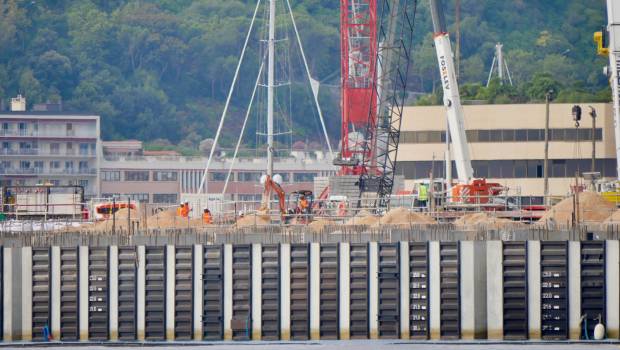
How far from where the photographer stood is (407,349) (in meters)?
58.4

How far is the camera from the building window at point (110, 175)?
18588cm

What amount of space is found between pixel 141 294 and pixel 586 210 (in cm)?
1663

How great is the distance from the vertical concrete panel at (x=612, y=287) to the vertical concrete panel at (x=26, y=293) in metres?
19.3

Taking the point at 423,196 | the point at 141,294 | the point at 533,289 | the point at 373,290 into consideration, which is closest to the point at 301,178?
the point at 423,196

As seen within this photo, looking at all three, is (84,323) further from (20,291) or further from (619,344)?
(619,344)

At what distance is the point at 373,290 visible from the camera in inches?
2435

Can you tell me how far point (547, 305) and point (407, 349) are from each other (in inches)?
203

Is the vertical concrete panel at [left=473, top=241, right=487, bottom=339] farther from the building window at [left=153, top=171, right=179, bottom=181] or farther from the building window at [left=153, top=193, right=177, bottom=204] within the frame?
the building window at [left=153, top=171, right=179, bottom=181]

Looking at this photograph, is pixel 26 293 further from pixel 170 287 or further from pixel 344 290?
pixel 344 290

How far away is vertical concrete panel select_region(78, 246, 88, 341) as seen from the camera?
2509 inches

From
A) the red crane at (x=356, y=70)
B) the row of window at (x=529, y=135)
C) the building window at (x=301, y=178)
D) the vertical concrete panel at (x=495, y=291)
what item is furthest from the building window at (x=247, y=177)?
the vertical concrete panel at (x=495, y=291)

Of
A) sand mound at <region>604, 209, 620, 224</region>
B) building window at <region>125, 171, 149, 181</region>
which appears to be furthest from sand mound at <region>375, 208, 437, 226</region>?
building window at <region>125, 171, 149, 181</region>

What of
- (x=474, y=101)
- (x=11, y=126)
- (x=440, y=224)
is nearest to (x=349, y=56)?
(x=474, y=101)

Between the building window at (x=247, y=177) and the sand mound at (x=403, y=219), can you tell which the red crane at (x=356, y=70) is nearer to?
the building window at (x=247, y=177)
